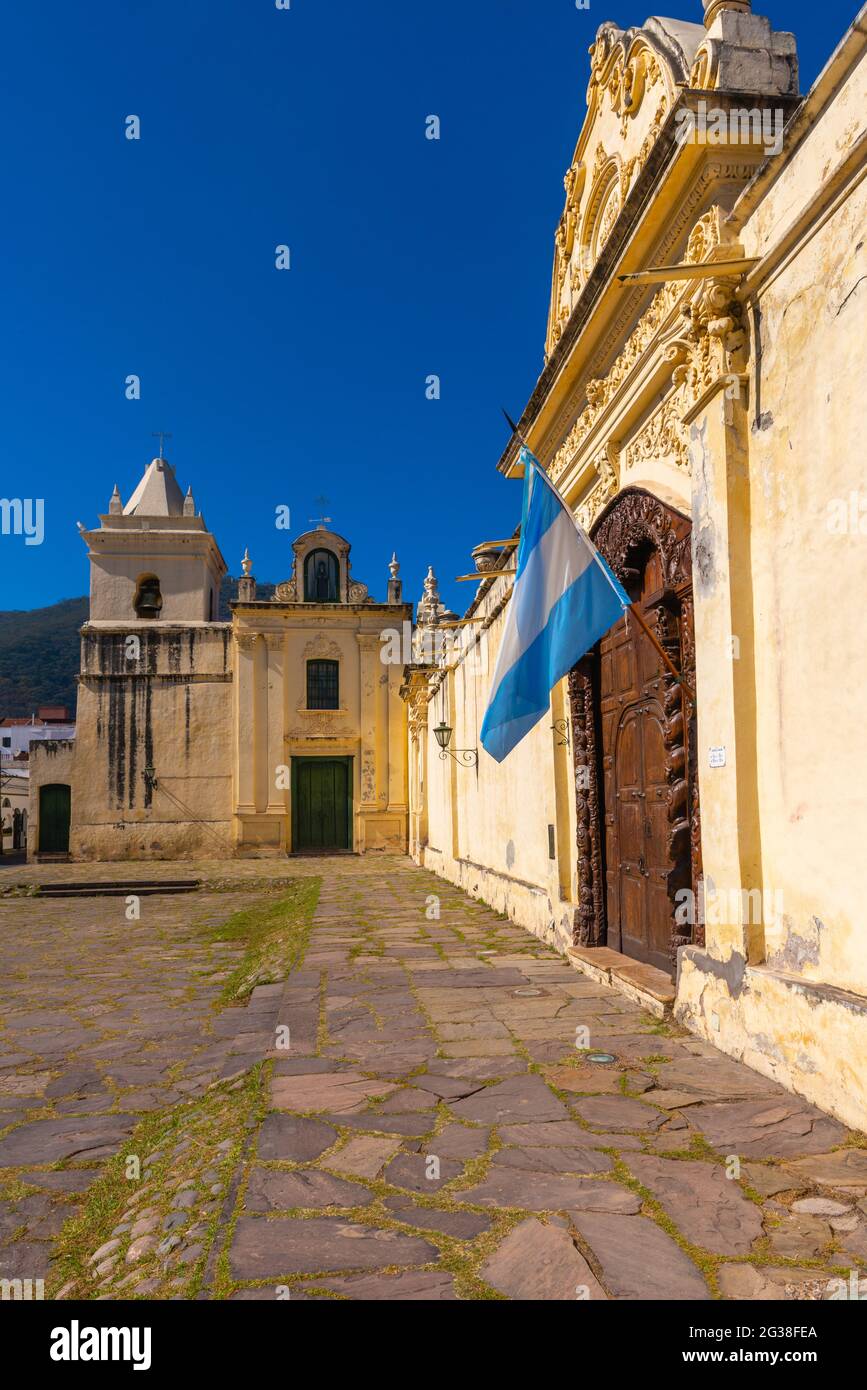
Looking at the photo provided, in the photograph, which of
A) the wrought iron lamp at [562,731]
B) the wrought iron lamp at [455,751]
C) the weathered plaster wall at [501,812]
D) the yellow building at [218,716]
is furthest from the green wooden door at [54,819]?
the wrought iron lamp at [562,731]

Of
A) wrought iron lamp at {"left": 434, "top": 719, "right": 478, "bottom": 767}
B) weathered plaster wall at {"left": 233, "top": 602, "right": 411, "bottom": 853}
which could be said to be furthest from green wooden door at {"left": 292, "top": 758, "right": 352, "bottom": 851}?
wrought iron lamp at {"left": 434, "top": 719, "right": 478, "bottom": 767}

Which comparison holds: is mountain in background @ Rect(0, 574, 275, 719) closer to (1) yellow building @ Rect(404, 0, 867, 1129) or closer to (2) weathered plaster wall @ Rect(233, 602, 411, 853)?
(2) weathered plaster wall @ Rect(233, 602, 411, 853)

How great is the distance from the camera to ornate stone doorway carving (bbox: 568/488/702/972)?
5105 mm

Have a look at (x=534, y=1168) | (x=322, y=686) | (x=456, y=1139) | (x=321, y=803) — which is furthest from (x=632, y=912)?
(x=322, y=686)

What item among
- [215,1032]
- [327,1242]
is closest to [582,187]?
[215,1032]

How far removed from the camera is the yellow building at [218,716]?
22.7 meters

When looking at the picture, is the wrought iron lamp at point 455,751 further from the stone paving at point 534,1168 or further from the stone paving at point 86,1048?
the stone paving at point 534,1168

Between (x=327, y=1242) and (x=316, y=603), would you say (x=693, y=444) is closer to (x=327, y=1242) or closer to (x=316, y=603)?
(x=327, y=1242)

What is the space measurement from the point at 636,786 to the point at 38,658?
72.9m

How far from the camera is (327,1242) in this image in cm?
254

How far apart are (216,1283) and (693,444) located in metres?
4.13

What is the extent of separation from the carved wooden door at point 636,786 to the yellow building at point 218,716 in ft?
55.4

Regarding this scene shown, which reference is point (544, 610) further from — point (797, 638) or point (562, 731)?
point (562, 731)
